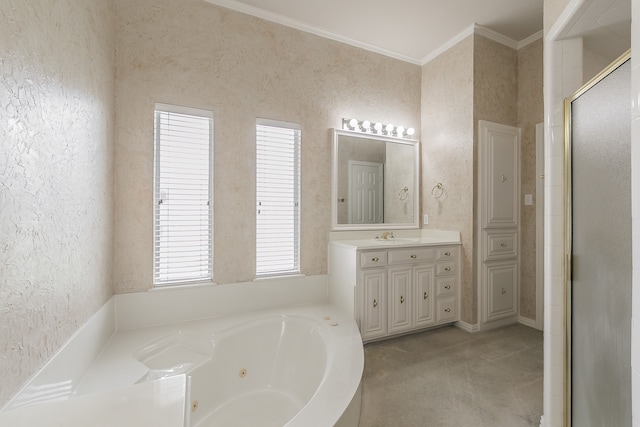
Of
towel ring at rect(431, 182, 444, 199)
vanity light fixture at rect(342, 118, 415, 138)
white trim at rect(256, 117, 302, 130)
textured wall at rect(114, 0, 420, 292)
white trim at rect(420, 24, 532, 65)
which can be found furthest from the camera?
towel ring at rect(431, 182, 444, 199)

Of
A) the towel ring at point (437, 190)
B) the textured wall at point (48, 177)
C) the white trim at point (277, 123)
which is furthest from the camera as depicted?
the towel ring at point (437, 190)

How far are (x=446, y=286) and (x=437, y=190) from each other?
3.34ft

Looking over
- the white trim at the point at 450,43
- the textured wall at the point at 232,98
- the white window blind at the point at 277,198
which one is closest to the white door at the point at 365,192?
the textured wall at the point at 232,98

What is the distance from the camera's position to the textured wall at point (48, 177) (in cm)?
89

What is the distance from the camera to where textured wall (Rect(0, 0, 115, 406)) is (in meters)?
0.89

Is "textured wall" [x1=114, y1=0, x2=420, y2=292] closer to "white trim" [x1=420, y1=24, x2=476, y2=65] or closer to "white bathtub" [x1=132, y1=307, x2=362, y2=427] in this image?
"white trim" [x1=420, y1=24, x2=476, y2=65]

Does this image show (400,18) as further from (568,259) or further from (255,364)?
(255,364)

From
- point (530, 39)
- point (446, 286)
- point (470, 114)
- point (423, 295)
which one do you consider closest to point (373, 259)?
point (423, 295)

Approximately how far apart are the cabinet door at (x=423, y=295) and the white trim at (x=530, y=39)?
8.24ft

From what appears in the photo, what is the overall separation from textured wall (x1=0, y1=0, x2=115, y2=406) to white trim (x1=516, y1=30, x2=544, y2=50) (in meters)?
3.69

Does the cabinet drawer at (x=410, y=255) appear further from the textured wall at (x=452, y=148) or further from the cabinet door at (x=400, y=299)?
the textured wall at (x=452, y=148)

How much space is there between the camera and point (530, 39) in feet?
9.43

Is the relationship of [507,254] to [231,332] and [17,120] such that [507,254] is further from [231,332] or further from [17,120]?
[17,120]

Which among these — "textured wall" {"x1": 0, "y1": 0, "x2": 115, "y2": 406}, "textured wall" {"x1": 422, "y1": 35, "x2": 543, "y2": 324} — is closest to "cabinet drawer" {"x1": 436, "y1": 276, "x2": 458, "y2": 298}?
"textured wall" {"x1": 422, "y1": 35, "x2": 543, "y2": 324}
